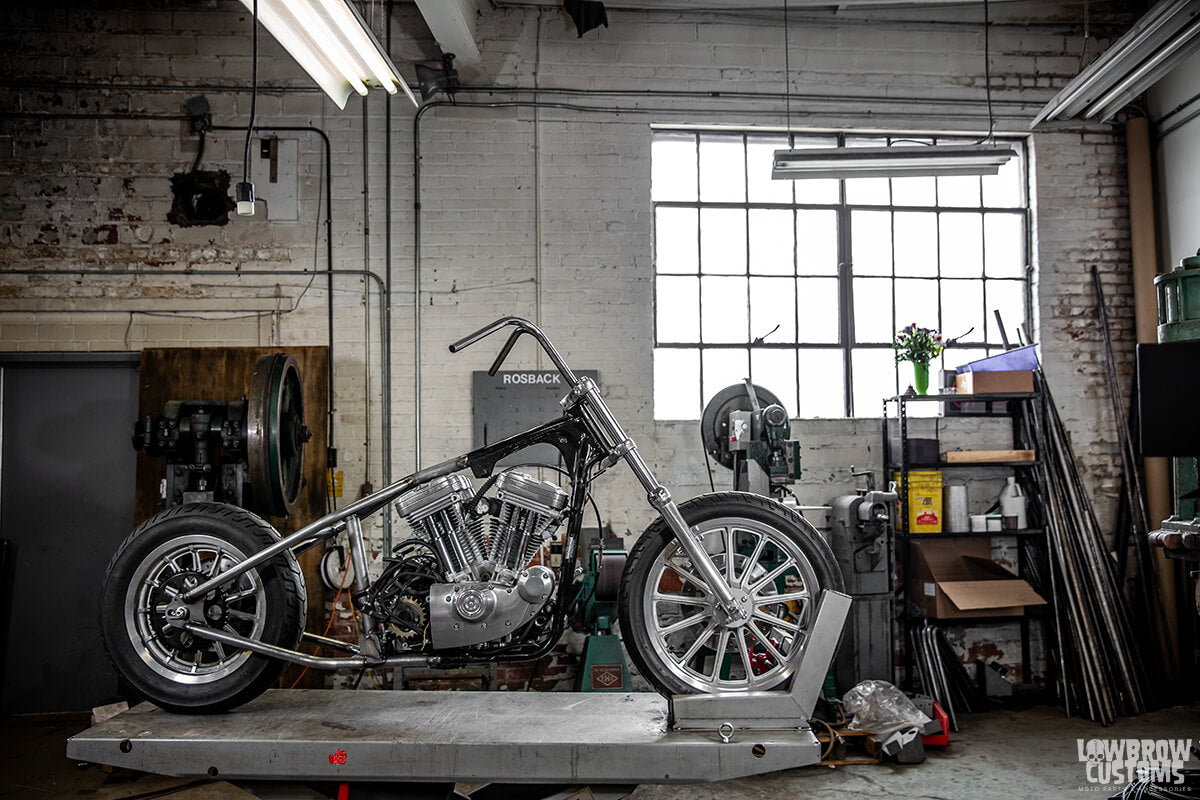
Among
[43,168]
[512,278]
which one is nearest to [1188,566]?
[512,278]

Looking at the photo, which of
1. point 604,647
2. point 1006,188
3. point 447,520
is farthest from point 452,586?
point 1006,188

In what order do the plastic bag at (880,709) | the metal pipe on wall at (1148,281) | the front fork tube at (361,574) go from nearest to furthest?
the front fork tube at (361,574), the plastic bag at (880,709), the metal pipe on wall at (1148,281)

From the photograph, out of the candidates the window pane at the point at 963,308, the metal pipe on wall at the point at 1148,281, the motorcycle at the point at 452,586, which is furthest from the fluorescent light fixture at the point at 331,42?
the metal pipe on wall at the point at 1148,281

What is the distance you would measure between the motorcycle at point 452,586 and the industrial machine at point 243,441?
0.83 metres

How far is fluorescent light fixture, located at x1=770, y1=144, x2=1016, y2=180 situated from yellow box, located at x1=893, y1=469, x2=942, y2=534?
72.4 inches

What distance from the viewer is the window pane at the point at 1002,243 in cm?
561

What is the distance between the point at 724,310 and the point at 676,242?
1.85 feet

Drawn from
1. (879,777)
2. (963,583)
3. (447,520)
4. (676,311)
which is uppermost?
(676,311)

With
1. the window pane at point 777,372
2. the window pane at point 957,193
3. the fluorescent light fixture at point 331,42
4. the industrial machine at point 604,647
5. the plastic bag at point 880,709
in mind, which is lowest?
the plastic bag at point 880,709

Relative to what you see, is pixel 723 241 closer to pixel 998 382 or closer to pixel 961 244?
pixel 961 244

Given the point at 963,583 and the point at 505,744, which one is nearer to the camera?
the point at 505,744

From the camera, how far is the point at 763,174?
5.53m

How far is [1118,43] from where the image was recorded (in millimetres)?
3920

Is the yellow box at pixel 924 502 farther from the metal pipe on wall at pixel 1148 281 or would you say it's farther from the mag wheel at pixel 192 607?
the mag wheel at pixel 192 607
